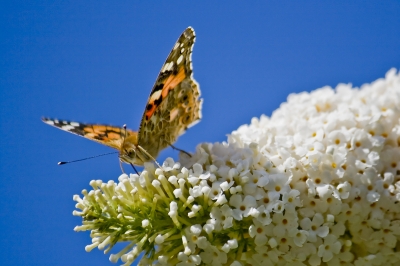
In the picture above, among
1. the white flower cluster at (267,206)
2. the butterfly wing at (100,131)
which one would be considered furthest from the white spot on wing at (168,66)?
the white flower cluster at (267,206)

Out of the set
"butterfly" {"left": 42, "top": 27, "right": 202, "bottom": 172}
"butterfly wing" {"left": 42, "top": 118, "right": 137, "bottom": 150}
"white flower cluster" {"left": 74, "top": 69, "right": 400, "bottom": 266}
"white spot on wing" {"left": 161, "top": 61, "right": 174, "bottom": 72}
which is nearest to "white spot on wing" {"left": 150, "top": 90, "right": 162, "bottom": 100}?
"butterfly" {"left": 42, "top": 27, "right": 202, "bottom": 172}

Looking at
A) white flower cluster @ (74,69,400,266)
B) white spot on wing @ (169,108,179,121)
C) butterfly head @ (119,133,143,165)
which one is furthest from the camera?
white spot on wing @ (169,108,179,121)

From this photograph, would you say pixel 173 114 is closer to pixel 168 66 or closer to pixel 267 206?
pixel 168 66

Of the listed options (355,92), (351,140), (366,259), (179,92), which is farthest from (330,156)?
(179,92)

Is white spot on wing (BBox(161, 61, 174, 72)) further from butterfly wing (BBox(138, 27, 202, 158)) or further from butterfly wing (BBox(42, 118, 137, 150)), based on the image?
butterfly wing (BBox(42, 118, 137, 150))

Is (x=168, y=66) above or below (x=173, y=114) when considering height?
above

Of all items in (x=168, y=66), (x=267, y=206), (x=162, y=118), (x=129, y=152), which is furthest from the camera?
(x=162, y=118)

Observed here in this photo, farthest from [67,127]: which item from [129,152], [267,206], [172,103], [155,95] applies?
[267,206]
